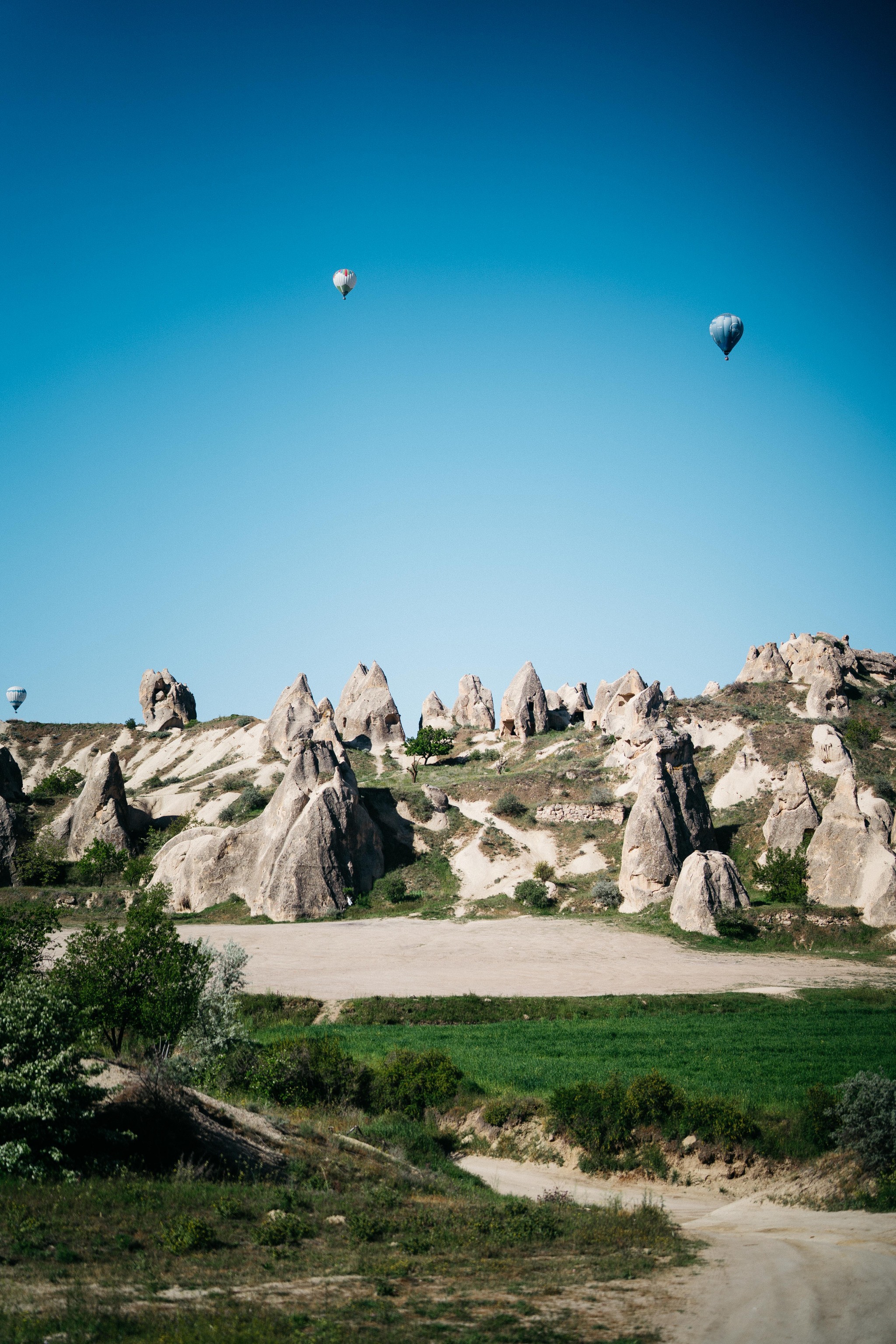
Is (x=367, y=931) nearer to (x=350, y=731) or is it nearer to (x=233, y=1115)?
(x=233, y=1115)

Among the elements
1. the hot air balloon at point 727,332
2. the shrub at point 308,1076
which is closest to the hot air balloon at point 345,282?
the hot air balloon at point 727,332

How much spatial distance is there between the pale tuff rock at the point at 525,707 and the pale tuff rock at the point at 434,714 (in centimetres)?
1377

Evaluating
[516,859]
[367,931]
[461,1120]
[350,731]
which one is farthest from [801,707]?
[461,1120]

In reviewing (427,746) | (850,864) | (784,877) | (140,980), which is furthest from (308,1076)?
(427,746)

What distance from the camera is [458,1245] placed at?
474 inches

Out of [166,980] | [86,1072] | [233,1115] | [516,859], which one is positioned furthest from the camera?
[516,859]

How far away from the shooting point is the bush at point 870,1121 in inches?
575

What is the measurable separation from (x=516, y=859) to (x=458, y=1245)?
3816 centimetres

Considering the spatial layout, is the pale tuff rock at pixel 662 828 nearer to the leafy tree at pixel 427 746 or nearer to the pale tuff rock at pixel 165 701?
the leafy tree at pixel 427 746

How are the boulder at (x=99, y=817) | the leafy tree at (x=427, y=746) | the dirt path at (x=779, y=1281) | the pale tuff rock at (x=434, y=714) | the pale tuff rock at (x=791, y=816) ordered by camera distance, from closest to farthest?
the dirt path at (x=779, y=1281) → the pale tuff rock at (x=791, y=816) → the boulder at (x=99, y=817) → the leafy tree at (x=427, y=746) → the pale tuff rock at (x=434, y=714)

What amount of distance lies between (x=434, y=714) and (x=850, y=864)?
61.4 meters

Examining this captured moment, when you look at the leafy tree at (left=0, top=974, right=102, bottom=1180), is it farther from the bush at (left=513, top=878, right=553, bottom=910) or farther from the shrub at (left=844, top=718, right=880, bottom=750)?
the shrub at (left=844, top=718, right=880, bottom=750)

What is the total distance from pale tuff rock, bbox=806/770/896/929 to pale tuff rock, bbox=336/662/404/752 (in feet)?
152

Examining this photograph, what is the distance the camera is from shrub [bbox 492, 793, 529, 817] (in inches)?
2142
